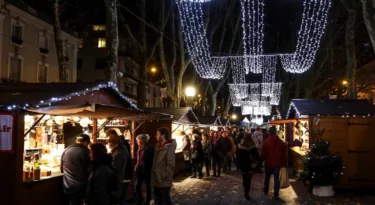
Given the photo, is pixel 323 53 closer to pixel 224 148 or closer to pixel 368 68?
pixel 368 68

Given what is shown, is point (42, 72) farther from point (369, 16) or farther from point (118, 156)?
point (118, 156)

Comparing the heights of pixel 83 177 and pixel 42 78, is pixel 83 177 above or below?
below

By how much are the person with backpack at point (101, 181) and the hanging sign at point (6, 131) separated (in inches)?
57.9

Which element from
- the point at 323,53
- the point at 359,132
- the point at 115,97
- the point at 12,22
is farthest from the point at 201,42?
the point at 115,97

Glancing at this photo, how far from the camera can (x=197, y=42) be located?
3073 centimetres

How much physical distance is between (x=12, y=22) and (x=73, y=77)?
35.9 ft

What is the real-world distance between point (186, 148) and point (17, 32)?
1882 cm

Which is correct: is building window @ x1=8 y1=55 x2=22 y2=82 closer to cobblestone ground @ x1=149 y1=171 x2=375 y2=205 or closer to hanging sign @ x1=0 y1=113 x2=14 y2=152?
cobblestone ground @ x1=149 y1=171 x2=375 y2=205

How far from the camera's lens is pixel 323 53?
3550cm

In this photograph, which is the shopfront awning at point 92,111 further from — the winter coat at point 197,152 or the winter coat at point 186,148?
the winter coat at point 186,148

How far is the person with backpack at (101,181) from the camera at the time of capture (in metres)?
7.18

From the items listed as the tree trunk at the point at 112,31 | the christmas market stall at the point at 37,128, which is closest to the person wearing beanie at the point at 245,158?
the christmas market stall at the point at 37,128

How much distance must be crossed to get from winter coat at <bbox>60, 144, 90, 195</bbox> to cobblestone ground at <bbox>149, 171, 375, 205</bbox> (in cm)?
428

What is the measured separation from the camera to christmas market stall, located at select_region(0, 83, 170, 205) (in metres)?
7.54
